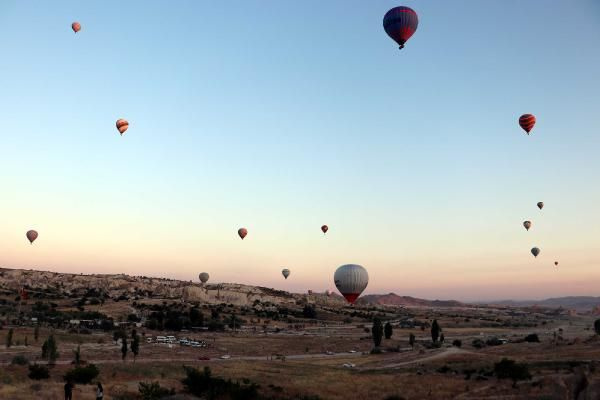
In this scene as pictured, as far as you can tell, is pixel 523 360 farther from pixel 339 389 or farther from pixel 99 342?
pixel 99 342

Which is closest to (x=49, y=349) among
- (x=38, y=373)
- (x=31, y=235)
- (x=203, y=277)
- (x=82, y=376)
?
(x=38, y=373)

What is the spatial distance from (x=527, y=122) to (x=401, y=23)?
23.4 metres

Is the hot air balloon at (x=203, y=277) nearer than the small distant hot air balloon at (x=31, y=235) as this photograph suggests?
No

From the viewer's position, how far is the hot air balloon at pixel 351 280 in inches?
2810

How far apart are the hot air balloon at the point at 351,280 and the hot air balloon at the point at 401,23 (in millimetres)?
30747

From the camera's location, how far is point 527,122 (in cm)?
6812

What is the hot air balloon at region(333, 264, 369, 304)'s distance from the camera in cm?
7138

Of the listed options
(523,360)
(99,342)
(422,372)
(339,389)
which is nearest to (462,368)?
(422,372)

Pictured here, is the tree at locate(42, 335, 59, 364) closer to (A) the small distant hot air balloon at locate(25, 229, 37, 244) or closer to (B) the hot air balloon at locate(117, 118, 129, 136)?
(B) the hot air balloon at locate(117, 118, 129, 136)

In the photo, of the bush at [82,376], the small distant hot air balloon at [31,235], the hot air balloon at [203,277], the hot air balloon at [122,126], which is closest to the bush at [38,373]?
the bush at [82,376]

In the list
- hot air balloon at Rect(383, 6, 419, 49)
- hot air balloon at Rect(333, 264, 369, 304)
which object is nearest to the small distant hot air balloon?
hot air balloon at Rect(333, 264, 369, 304)

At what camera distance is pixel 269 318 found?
147500 millimetres

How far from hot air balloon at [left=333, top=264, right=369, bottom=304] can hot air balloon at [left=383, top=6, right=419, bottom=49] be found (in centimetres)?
3075

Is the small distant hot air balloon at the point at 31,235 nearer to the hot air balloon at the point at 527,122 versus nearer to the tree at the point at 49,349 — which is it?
the tree at the point at 49,349
